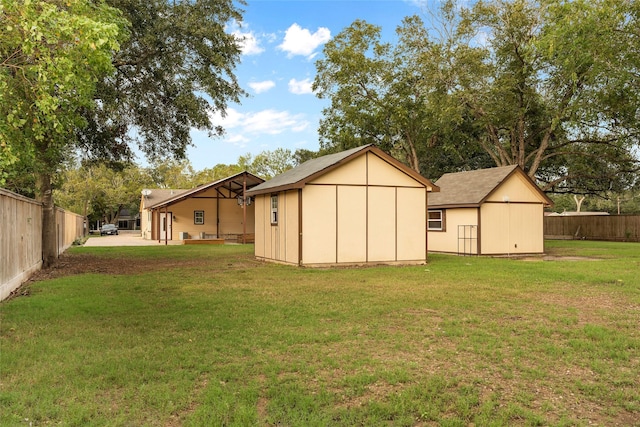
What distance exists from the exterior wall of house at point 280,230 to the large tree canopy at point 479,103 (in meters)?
12.1

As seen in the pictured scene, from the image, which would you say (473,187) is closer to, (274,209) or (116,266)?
(274,209)

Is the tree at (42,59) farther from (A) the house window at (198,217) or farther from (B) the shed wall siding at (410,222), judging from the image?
(A) the house window at (198,217)

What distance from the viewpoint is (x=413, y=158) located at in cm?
3347

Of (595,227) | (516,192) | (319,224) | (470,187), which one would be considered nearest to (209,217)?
(470,187)

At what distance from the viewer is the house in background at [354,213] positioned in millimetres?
14891

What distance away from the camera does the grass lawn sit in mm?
3982

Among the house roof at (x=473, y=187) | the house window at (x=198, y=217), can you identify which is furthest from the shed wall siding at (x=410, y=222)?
the house window at (x=198, y=217)

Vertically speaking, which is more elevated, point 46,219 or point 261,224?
point 46,219

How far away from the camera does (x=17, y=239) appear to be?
10.0 meters

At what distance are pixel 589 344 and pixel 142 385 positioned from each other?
515 centimetres

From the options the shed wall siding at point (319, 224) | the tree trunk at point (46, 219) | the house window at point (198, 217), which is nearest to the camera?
the tree trunk at point (46, 219)

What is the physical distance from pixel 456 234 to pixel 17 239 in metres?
16.5

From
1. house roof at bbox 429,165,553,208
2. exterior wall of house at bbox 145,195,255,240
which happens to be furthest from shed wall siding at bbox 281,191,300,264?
exterior wall of house at bbox 145,195,255,240

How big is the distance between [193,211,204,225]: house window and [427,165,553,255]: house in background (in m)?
19.1
